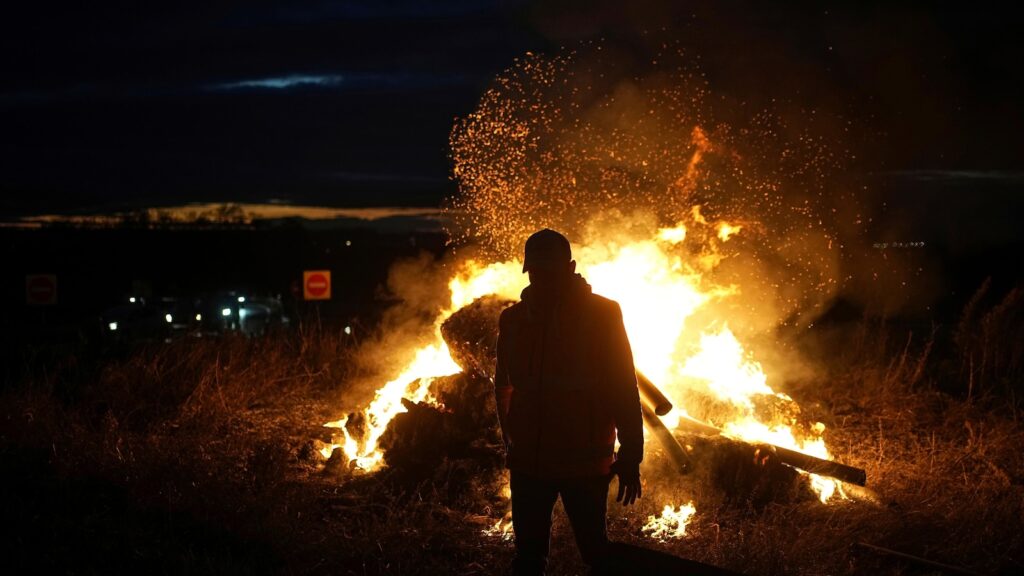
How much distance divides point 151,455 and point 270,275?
56.9 meters

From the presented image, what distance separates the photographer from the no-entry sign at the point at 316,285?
18.6m

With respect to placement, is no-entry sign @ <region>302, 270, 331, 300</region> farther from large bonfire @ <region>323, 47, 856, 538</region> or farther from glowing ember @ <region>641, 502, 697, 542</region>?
glowing ember @ <region>641, 502, 697, 542</region>

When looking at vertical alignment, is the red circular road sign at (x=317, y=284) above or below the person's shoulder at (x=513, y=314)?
below

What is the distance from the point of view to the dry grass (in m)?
5.30

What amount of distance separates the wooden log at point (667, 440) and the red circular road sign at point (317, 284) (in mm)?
13185

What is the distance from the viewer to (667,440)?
657 centimetres

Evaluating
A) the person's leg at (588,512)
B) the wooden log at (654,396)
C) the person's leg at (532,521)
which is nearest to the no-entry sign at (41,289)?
the wooden log at (654,396)

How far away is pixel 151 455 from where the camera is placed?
682 centimetres

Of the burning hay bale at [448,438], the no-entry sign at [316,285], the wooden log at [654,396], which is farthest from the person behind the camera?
the no-entry sign at [316,285]

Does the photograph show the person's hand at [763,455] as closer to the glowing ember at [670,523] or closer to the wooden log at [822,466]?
the wooden log at [822,466]

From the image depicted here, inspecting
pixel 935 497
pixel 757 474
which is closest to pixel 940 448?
pixel 935 497

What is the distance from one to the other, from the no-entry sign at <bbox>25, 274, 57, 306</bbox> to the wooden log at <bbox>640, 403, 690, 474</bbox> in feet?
53.9

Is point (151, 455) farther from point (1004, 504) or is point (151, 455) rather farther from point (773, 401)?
point (1004, 504)

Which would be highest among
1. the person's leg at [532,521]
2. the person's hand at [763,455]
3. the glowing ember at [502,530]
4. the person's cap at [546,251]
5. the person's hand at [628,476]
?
the person's cap at [546,251]
